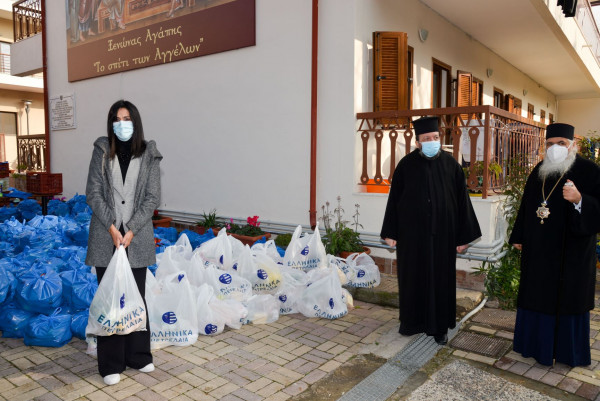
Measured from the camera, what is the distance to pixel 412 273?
165 inches

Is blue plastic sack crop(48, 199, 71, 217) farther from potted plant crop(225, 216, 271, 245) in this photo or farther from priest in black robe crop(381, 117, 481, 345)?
priest in black robe crop(381, 117, 481, 345)

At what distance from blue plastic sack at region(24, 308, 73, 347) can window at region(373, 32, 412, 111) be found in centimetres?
466

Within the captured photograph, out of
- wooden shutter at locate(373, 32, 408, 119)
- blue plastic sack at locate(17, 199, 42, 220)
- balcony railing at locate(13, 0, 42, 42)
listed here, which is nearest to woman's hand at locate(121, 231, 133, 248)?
wooden shutter at locate(373, 32, 408, 119)

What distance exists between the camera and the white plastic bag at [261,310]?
4.56 m

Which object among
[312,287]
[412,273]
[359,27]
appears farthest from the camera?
[359,27]

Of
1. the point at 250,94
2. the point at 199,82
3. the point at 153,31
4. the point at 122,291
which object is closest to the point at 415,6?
the point at 250,94

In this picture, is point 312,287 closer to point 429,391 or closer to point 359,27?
point 429,391

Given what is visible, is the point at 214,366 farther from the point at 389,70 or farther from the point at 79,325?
the point at 389,70

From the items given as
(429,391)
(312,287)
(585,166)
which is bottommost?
(429,391)

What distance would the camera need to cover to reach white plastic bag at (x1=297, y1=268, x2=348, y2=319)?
4.66 meters

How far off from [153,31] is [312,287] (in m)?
6.42

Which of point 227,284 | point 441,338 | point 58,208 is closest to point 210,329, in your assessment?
point 227,284

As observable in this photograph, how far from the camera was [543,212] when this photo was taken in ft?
12.0

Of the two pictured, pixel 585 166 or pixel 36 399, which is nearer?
pixel 36 399
